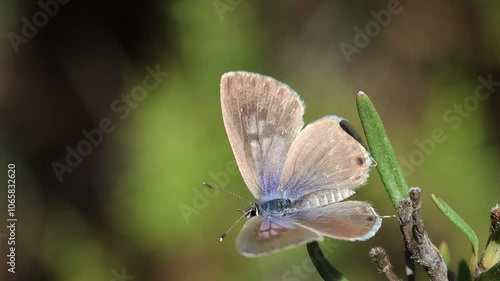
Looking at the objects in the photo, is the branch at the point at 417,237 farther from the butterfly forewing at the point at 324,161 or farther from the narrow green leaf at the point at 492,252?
the butterfly forewing at the point at 324,161

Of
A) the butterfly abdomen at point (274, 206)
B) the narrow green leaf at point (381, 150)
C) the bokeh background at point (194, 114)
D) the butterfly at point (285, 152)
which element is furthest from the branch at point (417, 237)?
the bokeh background at point (194, 114)

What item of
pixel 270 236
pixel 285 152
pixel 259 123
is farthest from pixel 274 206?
pixel 270 236

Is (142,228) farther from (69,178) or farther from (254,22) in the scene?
(254,22)

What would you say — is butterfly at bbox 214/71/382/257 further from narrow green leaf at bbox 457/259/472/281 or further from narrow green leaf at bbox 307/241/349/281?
narrow green leaf at bbox 457/259/472/281

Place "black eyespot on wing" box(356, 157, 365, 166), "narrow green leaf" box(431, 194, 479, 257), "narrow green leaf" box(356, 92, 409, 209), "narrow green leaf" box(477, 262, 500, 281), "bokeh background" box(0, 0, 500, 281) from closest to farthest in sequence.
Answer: "narrow green leaf" box(477, 262, 500, 281) → "narrow green leaf" box(431, 194, 479, 257) → "narrow green leaf" box(356, 92, 409, 209) → "black eyespot on wing" box(356, 157, 365, 166) → "bokeh background" box(0, 0, 500, 281)

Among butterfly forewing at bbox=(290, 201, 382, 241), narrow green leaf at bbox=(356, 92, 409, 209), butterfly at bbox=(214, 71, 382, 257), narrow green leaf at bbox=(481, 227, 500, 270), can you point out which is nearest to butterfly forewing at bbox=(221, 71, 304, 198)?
butterfly at bbox=(214, 71, 382, 257)

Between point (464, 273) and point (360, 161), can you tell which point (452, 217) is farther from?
point (360, 161)
